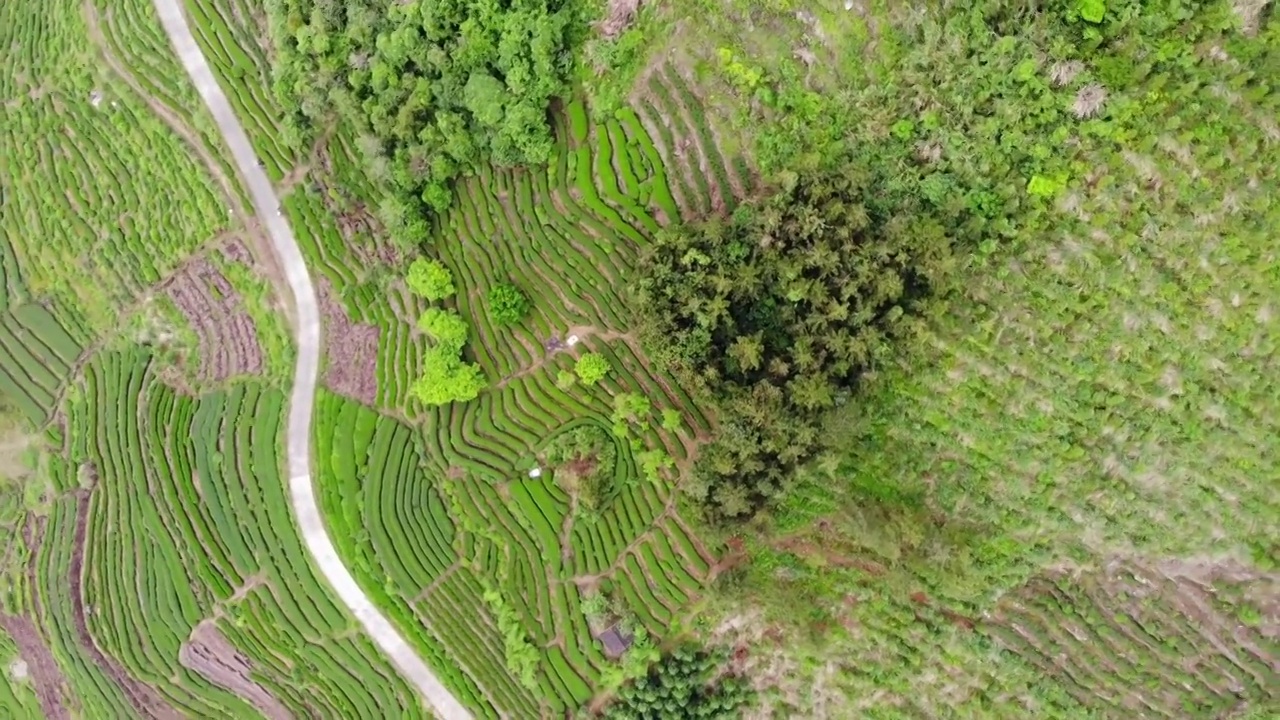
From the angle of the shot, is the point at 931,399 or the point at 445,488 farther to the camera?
the point at 445,488

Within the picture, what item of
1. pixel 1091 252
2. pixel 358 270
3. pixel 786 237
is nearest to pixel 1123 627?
pixel 1091 252

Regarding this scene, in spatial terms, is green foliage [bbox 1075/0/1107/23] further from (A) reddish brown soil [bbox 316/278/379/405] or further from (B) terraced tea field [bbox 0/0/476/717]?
(B) terraced tea field [bbox 0/0/476/717]

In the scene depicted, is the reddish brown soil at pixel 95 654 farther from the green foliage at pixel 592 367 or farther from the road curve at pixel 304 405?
the green foliage at pixel 592 367

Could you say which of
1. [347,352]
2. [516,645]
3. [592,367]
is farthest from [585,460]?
[347,352]

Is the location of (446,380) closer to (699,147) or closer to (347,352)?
(347,352)

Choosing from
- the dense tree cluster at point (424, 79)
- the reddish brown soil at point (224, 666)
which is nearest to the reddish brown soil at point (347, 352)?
the dense tree cluster at point (424, 79)

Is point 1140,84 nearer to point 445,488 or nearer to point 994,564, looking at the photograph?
point 994,564

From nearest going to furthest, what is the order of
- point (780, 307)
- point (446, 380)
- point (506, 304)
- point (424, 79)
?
1. point (780, 307)
2. point (506, 304)
3. point (424, 79)
4. point (446, 380)
